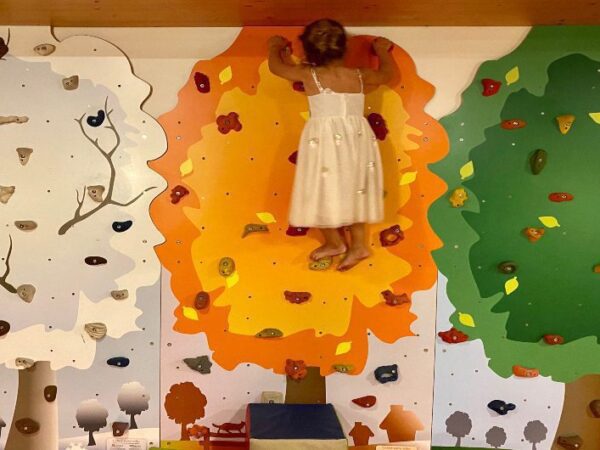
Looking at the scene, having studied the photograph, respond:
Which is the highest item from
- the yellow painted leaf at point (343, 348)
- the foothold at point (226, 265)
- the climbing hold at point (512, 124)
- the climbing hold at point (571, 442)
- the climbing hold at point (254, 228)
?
the climbing hold at point (512, 124)

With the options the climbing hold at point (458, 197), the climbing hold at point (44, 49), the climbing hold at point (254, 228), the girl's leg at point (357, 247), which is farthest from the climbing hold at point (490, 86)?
the climbing hold at point (44, 49)

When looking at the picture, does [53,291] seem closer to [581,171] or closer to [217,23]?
[217,23]

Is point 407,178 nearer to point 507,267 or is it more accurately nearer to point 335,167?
point 335,167

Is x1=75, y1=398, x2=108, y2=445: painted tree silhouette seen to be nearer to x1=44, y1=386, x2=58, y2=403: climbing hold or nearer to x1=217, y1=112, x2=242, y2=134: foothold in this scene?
x1=44, y1=386, x2=58, y2=403: climbing hold

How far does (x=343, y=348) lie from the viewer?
1.75 meters

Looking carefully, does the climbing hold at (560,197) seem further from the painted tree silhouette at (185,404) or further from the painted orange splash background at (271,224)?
the painted tree silhouette at (185,404)

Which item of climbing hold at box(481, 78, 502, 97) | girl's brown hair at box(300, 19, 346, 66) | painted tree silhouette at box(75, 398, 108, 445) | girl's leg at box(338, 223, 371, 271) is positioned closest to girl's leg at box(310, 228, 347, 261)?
girl's leg at box(338, 223, 371, 271)

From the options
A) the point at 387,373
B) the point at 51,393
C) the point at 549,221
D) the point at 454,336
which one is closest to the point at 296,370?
the point at 387,373

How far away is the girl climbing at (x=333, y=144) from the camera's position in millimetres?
1544

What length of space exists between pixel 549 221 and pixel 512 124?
298 millimetres

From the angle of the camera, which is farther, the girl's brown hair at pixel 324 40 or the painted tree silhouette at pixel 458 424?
the painted tree silhouette at pixel 458 424

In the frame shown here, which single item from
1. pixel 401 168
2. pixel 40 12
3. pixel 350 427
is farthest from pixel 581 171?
pixel 40 12

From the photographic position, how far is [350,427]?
1.78 metres

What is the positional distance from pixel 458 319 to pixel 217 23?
1090mm
